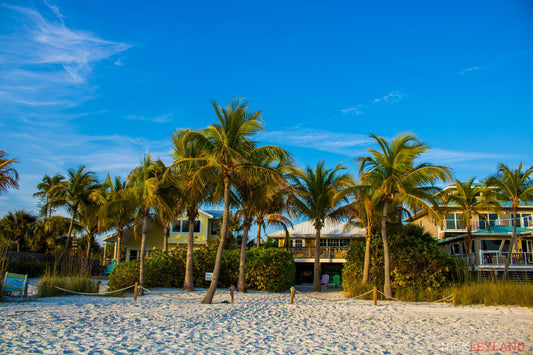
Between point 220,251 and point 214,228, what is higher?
point 214,228

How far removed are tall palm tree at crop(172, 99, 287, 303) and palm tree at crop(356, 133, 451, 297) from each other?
5.38 m

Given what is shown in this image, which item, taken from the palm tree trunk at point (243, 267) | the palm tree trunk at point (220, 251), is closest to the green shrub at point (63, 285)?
the palm tree trunk at point (220, 251)

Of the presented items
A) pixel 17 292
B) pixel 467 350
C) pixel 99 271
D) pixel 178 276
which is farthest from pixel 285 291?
pixel 99 271

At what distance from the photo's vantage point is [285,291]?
21.3 metres

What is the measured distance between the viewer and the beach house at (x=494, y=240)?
944 inches

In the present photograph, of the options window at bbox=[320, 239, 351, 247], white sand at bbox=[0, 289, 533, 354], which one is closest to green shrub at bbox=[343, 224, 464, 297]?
white sand at bbox=[0, 289, 533, 354]

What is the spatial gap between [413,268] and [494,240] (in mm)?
15219

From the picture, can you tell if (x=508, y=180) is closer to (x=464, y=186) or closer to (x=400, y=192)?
(x=464, y=186)

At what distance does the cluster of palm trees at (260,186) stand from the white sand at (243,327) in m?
3.04

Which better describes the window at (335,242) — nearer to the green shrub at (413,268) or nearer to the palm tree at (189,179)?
the green shrub at (413,268)

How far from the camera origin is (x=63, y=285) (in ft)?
50.7

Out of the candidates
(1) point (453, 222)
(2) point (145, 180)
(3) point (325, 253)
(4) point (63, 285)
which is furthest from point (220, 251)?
(1) point (453, 222)

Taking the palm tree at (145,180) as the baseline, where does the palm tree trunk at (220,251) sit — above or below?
Answer: below

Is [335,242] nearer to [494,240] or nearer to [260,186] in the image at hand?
[494,240]
